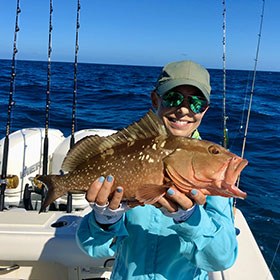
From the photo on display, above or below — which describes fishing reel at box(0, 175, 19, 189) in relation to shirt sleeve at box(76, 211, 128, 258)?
below

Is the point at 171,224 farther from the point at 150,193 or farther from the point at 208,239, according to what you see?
the point at 150,193

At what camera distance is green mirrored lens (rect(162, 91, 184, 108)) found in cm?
200

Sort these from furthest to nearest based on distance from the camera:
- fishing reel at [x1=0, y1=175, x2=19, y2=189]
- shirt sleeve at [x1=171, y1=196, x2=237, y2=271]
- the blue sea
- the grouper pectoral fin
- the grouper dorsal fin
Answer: the blue sea, fishing reel at [x1=0, y1=175, x2=19, y2=189], the grouper dorsal fin, shirt sleeve at [x1=171, y1=196, x2=237, y2=271], the grouper pectoral fin

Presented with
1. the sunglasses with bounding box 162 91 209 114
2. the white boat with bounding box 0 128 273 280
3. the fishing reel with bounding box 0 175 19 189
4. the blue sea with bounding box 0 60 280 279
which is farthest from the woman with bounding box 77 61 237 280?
the blue sea with bounding box 0 60 280 279

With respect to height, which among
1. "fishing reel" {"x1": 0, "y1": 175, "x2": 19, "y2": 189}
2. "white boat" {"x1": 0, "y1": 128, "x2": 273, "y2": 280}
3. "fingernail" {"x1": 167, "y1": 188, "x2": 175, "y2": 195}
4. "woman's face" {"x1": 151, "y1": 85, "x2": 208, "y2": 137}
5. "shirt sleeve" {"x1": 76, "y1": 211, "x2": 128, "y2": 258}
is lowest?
"white boat" {"x1": 0, "y1": 128, "x2": 273, "y2": 280}

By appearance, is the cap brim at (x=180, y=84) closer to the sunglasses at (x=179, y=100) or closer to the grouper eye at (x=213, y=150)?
the sunglasses at (x=179, y=100)

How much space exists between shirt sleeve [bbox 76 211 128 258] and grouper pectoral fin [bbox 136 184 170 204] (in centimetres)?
35

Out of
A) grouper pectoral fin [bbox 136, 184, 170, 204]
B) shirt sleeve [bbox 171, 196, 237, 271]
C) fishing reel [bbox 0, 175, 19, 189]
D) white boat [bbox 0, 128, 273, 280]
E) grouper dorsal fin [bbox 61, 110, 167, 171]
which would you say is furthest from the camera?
fishing reel [bbox 0, 175, 19, 189]

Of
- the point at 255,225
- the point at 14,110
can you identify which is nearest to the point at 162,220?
the point at 255,225

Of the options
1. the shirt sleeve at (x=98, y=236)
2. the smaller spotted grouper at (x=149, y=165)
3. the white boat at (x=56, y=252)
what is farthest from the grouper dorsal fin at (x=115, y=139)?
the white boat at (x=56, y=252)

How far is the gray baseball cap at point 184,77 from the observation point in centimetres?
198

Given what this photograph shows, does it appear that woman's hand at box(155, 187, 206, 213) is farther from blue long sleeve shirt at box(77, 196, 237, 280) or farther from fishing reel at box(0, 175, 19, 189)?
fishing reel at box(0, 175, 19, 189)

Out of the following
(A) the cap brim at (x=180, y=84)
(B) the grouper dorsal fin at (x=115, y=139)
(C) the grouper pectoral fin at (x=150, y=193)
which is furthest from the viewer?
(A) the cap brim at (x=180, y=84)

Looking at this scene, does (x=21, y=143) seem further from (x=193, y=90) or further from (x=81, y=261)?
(x=193, y=90)
